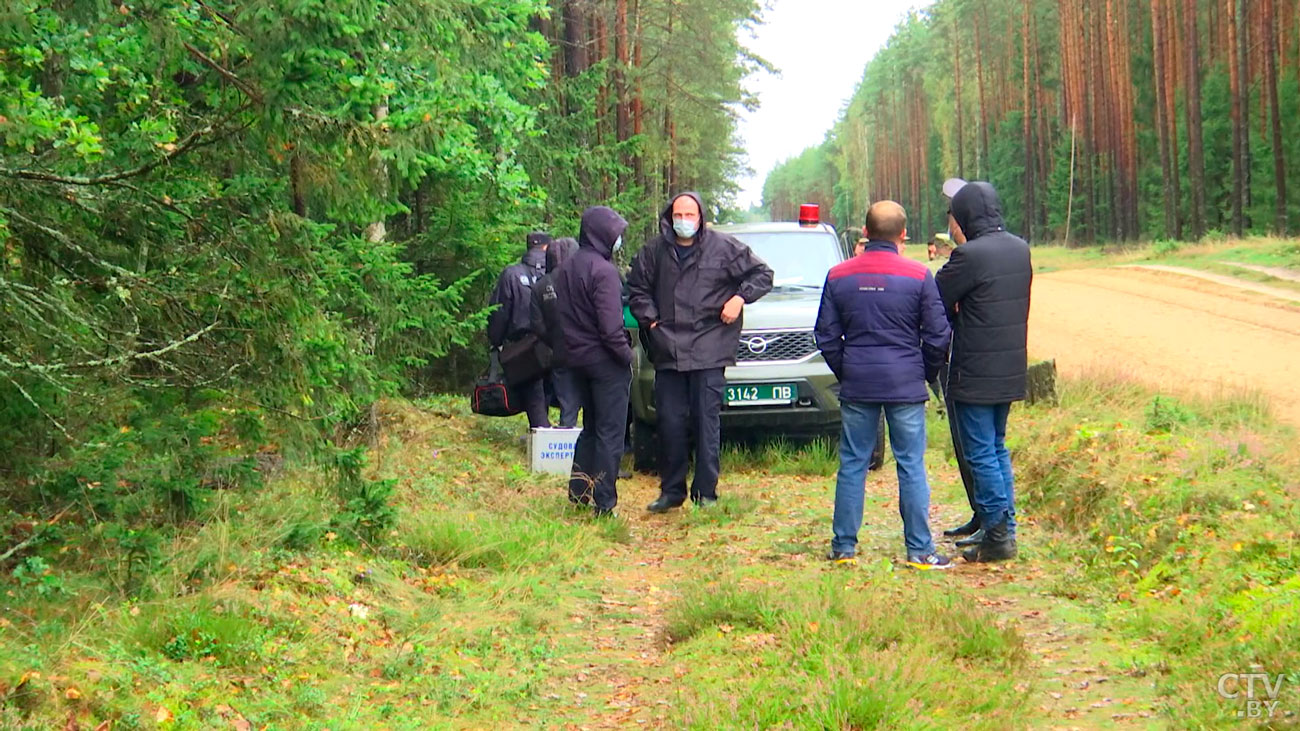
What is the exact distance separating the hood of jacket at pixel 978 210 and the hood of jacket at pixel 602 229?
239cm

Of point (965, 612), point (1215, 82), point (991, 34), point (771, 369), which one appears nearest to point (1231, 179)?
point (1215, 82)

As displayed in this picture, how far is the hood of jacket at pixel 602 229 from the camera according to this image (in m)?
8.23

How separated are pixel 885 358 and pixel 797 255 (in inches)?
188

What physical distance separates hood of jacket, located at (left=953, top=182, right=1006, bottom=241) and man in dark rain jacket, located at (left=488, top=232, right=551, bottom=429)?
16.0ft

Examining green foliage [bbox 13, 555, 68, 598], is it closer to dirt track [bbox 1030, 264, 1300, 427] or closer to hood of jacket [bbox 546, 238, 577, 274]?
hood of jacket [bbox 546, 238, 577, 274]

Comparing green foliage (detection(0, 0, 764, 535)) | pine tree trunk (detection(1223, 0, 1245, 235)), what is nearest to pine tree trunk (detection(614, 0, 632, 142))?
green foliage (detection(0, 0, 764, 535))

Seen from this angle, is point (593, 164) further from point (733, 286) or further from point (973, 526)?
point (973, 526)

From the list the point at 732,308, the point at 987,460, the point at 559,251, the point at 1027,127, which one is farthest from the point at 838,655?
the point at 1027,127

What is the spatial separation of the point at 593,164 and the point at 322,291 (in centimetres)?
1283

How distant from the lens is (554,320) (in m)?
9.65

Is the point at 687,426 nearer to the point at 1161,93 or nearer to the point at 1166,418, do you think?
the point at 1166,418

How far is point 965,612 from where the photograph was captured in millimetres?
5180

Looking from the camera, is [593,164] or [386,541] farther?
[593,164]

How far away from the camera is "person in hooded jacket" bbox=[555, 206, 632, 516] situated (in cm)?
816
